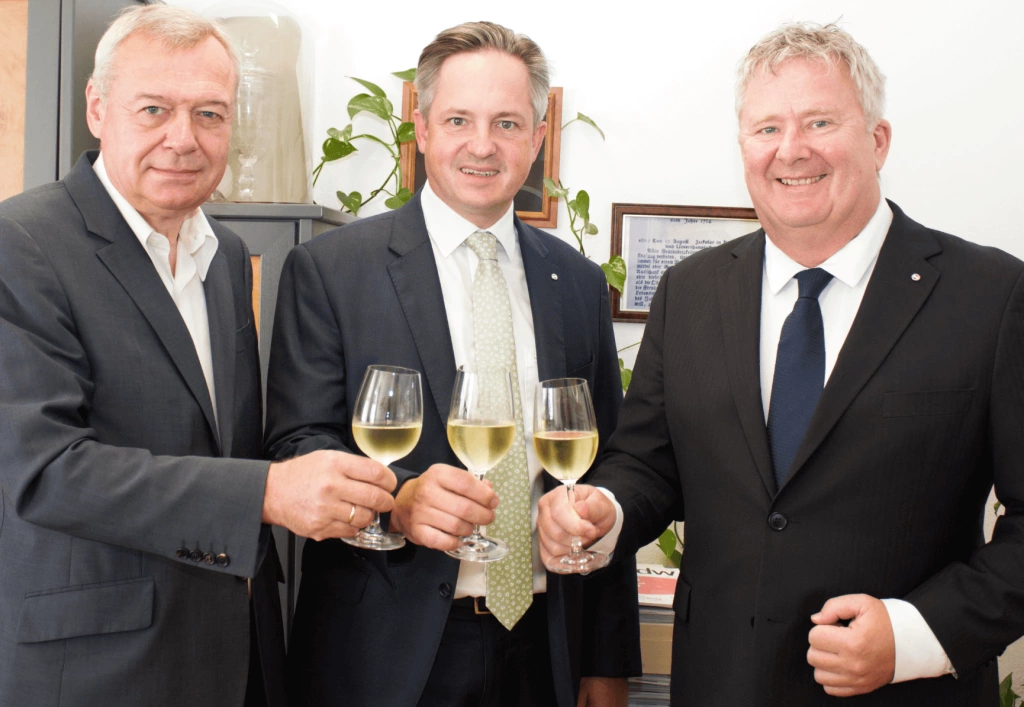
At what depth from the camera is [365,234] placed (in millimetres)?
1944

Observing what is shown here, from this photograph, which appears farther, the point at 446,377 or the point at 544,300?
the point at 544,300

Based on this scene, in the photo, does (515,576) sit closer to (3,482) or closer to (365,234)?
(365,234)

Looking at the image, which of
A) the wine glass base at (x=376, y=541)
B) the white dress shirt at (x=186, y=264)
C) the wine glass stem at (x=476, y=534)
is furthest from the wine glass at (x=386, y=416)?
the white dress shirt at (x=186, y=264)

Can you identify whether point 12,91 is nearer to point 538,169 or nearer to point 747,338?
point 538,169

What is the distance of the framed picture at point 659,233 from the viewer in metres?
3.15

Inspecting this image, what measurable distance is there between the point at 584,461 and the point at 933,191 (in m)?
2.24

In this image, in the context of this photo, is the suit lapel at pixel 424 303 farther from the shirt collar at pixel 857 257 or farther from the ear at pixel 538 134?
the shirt collar at pixel 857 257

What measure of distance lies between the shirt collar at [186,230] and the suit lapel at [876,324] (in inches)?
46.8

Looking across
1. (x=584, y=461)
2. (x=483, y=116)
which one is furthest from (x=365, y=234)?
(x=584, y=461)

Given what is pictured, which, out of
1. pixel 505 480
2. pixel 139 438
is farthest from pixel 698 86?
pixel 139 438

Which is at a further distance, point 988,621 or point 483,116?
point 483,116

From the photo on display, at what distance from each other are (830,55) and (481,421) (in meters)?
0.90

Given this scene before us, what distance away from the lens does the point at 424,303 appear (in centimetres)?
185

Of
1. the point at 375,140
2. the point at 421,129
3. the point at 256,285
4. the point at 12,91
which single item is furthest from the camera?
the point at 375,140
